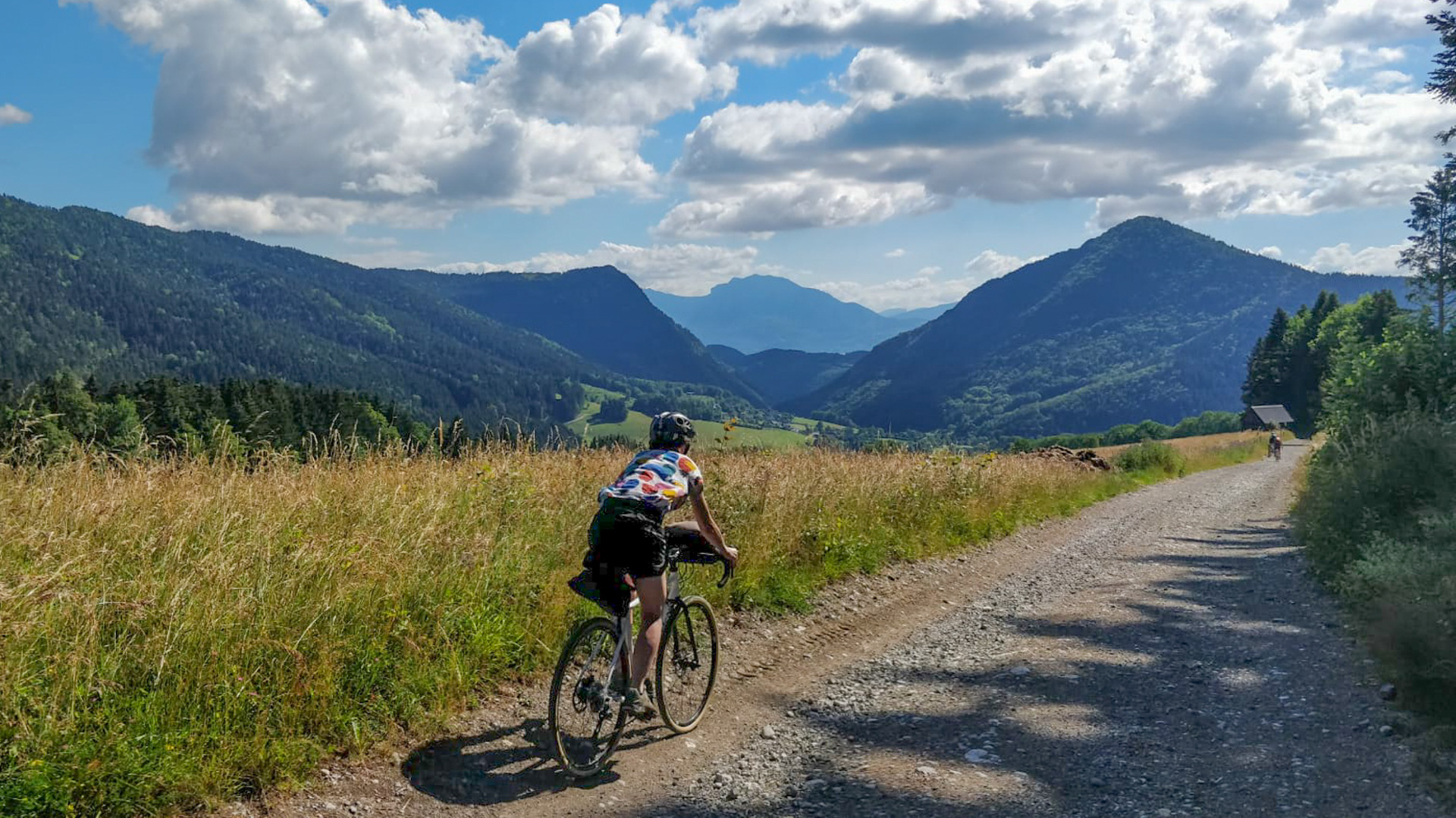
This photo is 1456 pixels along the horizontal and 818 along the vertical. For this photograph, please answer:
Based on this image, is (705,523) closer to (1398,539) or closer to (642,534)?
(642,534)

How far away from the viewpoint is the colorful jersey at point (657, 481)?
19.1 feet

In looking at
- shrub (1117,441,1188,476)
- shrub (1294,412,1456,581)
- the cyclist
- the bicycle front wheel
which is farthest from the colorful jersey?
shrub (1117,441,1188,476)

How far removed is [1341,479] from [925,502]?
20.0 feet

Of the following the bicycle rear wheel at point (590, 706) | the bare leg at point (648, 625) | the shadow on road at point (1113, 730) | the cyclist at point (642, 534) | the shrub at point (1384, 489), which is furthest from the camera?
the shrub at point (1384, 489)

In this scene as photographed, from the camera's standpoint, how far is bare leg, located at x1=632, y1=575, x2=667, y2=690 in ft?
19.4

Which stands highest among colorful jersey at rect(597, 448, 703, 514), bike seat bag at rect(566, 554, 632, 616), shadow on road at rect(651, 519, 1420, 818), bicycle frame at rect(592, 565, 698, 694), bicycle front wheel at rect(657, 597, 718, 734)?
colorful jersey at rect(597, 448, 703, 514)

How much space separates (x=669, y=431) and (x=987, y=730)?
3241 mm

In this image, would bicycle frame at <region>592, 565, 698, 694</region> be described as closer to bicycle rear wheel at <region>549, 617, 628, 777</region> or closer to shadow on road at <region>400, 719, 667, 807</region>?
bicycle rear wheel at <region>549, 617, 628, 777</region>

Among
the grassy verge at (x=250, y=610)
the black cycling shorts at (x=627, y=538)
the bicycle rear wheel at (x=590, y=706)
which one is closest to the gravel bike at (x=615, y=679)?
the bicycle rear wheel at (x=590, y=706)

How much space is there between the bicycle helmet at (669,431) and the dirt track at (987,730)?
221cm

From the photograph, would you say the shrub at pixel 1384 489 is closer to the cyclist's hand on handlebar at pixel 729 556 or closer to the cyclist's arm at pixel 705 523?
the cyclist's hand on handlebar at pixel 729 556

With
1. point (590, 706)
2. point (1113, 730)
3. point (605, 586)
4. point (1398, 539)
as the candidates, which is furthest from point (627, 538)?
point (1398, 539)

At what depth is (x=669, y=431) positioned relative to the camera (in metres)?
6.30

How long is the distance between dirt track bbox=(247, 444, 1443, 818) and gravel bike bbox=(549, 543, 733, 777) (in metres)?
0.20
